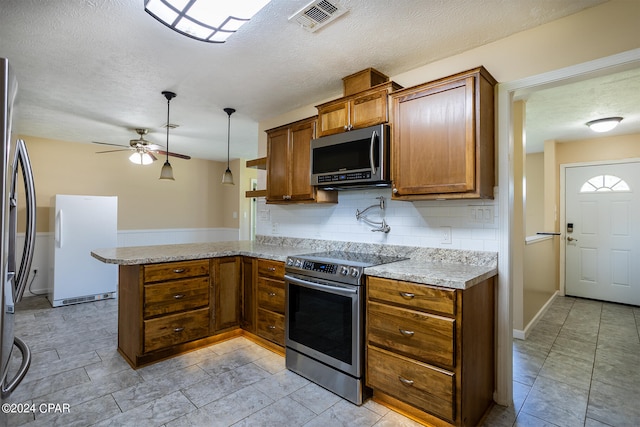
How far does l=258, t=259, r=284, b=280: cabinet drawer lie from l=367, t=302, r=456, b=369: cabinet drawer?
3.03 feet

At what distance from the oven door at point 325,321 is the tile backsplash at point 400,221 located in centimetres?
78

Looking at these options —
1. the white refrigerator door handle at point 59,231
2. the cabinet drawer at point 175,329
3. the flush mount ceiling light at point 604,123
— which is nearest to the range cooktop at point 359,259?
the cabinet drawer at point 175,329

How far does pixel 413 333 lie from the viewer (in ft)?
6.20

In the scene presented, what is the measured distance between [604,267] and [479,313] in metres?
4.16

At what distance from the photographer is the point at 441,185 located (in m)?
2.11

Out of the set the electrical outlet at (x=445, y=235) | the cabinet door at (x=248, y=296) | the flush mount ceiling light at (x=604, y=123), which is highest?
the flush mount ceiling light at (x=604, y=123)

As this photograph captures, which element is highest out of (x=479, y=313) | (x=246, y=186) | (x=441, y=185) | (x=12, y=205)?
(x=246, y=186)

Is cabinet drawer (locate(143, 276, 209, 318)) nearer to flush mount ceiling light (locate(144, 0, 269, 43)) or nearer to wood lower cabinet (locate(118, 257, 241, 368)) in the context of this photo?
wood lower cabinet (locate(118, 257, 241, 368))

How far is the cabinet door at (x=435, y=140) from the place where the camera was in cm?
201

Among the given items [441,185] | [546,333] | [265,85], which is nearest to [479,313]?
[441,185]

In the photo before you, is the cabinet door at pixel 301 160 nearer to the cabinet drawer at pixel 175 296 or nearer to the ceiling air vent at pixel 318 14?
the ceiling air vent at pixel 318 14

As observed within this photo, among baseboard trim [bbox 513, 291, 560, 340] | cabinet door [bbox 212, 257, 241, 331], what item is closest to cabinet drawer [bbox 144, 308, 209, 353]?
cabinet door [bbox 212, 257, 241, 331]

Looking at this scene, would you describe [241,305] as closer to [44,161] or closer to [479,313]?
[479,313]

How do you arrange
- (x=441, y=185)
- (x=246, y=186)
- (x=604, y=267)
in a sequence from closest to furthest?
(x=441, y=185), (x=604, y=267), (x=246, y=186)
